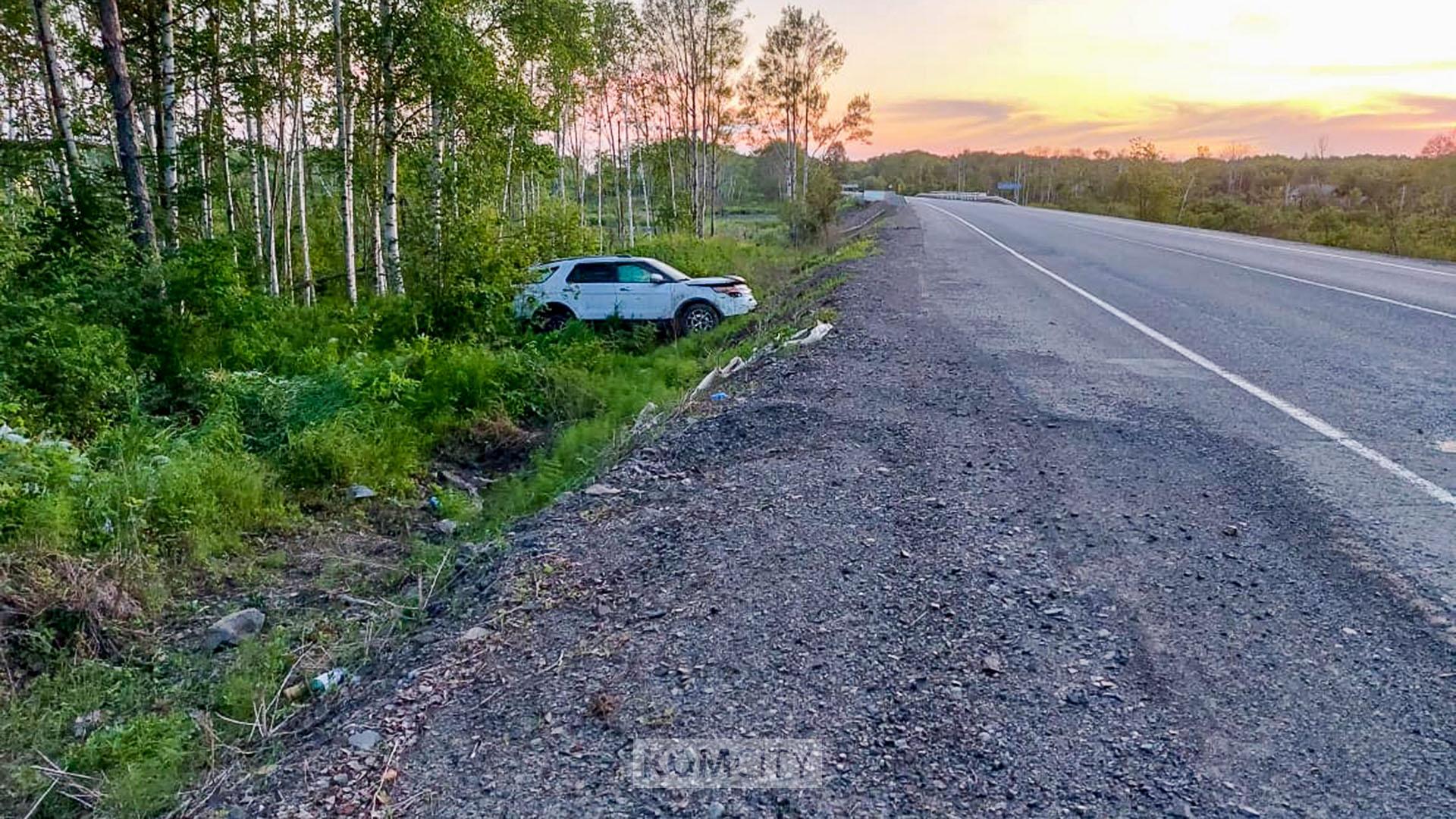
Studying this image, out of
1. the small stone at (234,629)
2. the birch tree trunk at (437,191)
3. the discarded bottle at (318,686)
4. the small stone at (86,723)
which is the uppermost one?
the birch tree trunk at (437,191)

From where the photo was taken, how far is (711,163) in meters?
44.4

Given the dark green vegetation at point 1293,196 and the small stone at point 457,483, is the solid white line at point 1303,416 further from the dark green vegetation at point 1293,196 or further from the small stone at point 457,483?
the dark green vegetation at point 1293,196

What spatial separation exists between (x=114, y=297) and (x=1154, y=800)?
1152 centimetres

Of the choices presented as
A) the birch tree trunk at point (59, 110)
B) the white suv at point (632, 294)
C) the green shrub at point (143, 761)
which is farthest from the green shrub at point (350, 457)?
the white suv at point (632, 294)

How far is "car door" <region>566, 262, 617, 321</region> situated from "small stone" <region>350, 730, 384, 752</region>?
40.9 feet

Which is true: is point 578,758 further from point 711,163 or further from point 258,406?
point 711,163

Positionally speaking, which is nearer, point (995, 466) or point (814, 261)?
point (995, 466)

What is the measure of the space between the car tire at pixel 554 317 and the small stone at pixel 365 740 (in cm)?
1243

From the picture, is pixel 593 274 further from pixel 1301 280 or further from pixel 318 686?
pixel 318 686

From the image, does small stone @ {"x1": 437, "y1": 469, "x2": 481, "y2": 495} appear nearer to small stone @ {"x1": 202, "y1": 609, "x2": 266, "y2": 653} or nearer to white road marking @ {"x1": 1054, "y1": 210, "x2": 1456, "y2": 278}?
small stone @ {"x1": 202, "y1": 609, "x2": 266, "y2": 653}

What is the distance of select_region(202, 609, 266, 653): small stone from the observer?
5.13m

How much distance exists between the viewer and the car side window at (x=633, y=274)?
49.3 ft

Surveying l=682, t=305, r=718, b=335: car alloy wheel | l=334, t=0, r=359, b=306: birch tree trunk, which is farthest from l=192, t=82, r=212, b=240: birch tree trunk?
l=682, t=305, r=718, b=335: car alloy wheel

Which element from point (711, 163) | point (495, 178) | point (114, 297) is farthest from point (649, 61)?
point (114, 297)
